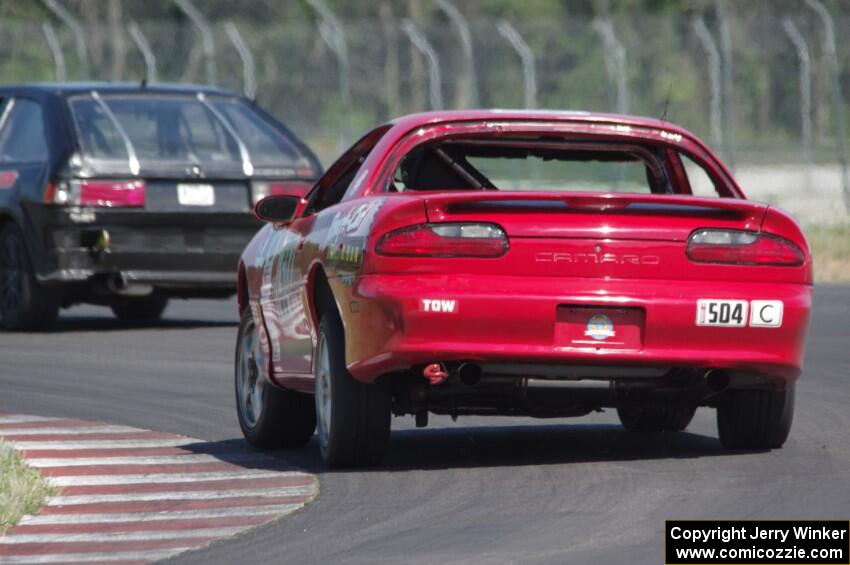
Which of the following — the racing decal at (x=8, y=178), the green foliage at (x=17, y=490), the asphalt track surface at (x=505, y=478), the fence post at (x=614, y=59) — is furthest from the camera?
the fence post at (x=614, y=59)

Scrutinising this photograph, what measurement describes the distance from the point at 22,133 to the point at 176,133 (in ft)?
3.95

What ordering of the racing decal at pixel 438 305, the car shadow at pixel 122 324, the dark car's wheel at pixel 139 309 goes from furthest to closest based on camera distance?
the dark car's wheel at pixel 139 309
the car shadow at pixel 122 324
the racing decal at pixel 438 305

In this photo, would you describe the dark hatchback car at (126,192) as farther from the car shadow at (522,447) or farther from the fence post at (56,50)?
the fence post at (56,50)

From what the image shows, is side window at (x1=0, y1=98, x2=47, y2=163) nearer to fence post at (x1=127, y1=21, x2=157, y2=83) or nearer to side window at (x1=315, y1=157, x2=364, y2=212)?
side window at (x1=315, y1=157, x2=364, y2=212)

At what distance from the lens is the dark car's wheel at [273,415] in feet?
34.0

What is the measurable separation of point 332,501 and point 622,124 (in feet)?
7.57

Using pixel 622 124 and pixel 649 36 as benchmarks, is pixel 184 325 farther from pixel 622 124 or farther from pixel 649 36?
pixel 649 36

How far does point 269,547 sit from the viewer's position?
7570 millimetres

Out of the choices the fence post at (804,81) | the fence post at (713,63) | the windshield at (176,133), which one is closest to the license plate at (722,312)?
the windshield at (176,133)

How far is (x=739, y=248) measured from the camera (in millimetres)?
9086

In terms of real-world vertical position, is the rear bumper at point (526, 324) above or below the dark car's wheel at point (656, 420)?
above

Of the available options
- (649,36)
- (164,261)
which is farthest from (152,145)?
(649,36)

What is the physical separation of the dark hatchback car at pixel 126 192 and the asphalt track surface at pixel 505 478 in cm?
264

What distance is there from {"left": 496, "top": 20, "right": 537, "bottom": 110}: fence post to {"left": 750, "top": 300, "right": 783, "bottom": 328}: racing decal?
2304 centimetres
